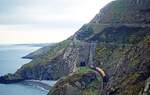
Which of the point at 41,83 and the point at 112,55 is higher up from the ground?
the point at 112,55

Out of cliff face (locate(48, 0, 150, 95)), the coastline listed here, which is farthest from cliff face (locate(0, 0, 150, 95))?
the coastline

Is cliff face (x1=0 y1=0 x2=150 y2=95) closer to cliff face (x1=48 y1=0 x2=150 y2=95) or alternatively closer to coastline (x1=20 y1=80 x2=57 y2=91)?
cliff face (x1=48 y1=0 x2=150 y2=95)

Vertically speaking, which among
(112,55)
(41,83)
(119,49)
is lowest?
(41,83)

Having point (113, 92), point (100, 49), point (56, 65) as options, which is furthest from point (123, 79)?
point (56, 65)

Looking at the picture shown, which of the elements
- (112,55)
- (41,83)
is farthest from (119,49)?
(41,83)

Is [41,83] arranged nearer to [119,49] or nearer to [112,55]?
[112,55]

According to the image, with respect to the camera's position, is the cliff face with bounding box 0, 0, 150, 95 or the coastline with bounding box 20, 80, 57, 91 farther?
the coastline with bounding box 20, 80, 57, 91

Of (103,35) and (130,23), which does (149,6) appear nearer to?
(130,23)

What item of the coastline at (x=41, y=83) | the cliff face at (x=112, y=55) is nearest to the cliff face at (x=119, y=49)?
the cliff face at (x=112, y=55)

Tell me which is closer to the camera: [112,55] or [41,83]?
[112,55]

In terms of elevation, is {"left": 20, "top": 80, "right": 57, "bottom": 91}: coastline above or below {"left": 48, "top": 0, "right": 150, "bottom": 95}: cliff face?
below
